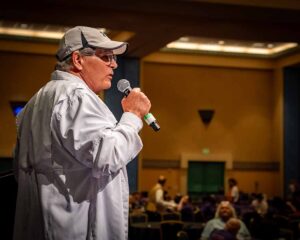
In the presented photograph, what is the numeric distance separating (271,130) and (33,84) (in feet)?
28.8

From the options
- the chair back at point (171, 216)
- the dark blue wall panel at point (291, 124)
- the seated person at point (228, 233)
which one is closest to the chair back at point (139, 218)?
the chair back at point (171, 216)

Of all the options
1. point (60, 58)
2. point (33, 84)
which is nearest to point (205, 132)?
point (33, 84)

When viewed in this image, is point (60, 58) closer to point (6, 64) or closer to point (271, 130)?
point (6, 64)

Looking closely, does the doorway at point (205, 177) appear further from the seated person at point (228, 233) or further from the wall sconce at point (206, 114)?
the seated person at point (228, 233)

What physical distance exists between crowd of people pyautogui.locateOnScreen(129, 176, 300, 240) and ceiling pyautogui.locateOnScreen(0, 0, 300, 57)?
12.4 ft

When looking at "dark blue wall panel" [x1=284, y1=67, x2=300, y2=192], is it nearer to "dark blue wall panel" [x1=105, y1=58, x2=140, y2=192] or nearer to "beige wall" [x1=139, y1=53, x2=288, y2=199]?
"beige wall" [x1=139, y1=53, x2=288, y2=199]

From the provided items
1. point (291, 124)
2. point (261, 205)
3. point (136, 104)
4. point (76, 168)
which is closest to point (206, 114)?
point (291, 124)

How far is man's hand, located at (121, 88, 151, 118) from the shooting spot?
207 centimetres

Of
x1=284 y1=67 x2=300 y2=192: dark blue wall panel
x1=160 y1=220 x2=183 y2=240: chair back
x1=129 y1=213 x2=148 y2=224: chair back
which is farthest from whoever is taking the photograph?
x1=284 y1=67 x2=300 y2=192: dark blue wall panel

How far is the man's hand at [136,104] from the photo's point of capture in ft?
6.79

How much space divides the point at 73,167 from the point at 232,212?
6.22 meters

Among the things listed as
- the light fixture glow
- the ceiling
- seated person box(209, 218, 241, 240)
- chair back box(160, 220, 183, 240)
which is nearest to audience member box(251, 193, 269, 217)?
the ceiling

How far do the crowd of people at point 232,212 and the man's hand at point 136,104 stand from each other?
4284 millimetres

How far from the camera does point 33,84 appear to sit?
55.9 ft
